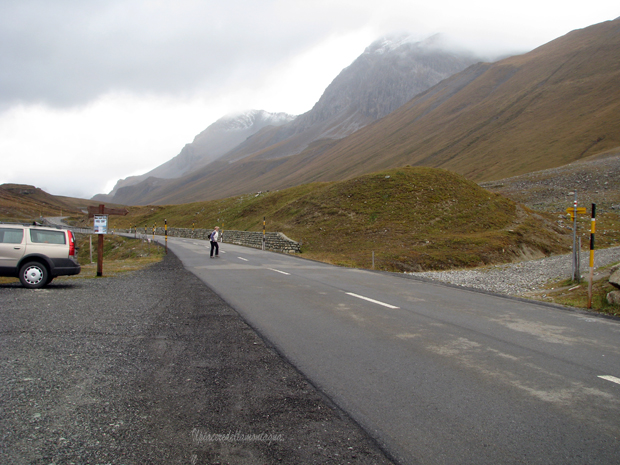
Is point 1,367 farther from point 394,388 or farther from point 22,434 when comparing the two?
A: point 394,388

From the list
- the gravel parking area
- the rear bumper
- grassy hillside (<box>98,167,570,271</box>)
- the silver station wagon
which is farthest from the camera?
grassy hillside (<box>98,167,570,271</box>)

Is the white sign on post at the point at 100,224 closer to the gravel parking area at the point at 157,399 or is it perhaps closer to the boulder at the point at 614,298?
the gravel parking area at the point at 157,399

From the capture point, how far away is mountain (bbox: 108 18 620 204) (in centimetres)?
10875

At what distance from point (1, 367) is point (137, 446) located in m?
2.82

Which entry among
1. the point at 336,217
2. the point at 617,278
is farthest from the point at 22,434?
the point at 336,217

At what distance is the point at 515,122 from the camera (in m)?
136

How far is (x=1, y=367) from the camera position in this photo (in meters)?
4.82

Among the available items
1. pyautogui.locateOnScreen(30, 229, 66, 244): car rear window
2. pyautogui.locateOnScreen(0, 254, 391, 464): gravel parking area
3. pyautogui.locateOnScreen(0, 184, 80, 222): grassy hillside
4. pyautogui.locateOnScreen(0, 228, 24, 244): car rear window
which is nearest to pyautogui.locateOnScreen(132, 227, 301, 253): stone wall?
pyautogui.locateOnScreen(30, 229, 66, 244): car rear window

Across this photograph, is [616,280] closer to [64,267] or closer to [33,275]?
[64,267]

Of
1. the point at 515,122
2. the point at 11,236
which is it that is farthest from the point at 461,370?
the point at 515,122

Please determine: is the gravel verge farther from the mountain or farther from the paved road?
the mountain

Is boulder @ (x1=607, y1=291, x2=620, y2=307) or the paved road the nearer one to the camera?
the paved road

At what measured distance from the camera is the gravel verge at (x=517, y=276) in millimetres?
13766

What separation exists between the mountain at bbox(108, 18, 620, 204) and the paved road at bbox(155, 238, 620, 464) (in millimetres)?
105727
